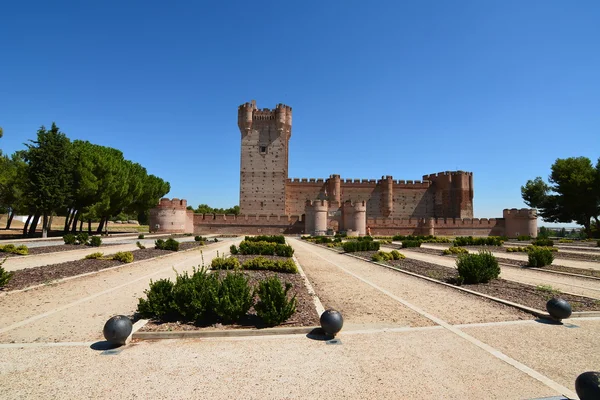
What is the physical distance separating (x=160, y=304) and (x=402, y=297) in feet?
15.5

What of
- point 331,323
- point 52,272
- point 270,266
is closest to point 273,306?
point 331,323

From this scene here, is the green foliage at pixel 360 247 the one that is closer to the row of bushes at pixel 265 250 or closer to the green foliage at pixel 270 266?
the row of bushes at pixel 265 250

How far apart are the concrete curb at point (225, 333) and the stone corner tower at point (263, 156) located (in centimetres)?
4306

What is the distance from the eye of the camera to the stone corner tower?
4791 cm

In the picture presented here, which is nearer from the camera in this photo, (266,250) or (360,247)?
(266,250)

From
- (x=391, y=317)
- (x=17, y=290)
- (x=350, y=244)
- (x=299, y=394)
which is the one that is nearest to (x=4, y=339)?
(x=17, y=290)

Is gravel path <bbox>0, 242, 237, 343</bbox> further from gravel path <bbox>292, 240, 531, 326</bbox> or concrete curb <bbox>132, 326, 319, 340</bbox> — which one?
gravel path <bbox>292, 240, 531, 326</bbox>

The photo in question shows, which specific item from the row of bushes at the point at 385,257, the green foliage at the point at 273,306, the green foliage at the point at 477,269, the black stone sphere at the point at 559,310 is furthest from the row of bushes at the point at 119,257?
the black stone sphere at the point at 559,310

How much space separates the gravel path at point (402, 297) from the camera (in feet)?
18.4

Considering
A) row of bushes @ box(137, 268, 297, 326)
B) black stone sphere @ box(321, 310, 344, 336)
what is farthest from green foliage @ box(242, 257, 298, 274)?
black stone sphere @ box(321, 310, 344, 336)

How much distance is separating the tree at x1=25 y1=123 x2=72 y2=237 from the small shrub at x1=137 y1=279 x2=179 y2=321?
24.7 m

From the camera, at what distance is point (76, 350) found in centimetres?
411

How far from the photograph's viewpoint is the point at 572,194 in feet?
135

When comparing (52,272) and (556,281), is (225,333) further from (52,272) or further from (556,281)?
(556,281)
